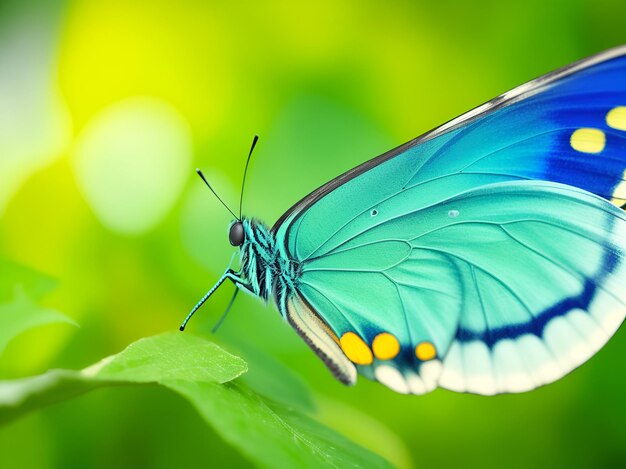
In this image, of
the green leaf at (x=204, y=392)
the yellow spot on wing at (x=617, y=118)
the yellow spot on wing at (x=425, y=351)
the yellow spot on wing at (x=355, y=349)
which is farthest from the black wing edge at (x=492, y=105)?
the green leaf at (x=204, y=392)

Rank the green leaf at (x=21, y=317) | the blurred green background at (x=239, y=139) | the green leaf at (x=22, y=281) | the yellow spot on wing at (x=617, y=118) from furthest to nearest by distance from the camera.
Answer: the blurred green background at (x=239, y=139) → the yellow spot on wing at (x=617, y=118) → the green leaf at (x=22, y=281) → the green leaf at (x=21, y=317)

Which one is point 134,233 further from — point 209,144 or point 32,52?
point 32,52

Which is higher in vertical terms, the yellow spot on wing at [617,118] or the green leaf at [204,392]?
the green leaf at [204,392]

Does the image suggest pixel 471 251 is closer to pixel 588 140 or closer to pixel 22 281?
pixel 588 140

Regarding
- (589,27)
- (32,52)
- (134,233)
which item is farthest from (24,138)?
(589,27)

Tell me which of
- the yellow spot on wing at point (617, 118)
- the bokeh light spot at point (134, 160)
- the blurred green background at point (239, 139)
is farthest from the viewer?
the bokeh light spot at point (134, 160)

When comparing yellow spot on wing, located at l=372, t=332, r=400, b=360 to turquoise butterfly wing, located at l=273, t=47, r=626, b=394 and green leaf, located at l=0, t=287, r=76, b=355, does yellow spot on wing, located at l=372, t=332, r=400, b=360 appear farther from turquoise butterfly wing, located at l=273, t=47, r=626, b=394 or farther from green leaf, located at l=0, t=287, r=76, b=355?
green leaf, located at l=0, t=287, r=76, b=355

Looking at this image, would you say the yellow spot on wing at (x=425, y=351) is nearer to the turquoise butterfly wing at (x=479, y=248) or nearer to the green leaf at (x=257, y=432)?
the turquoise butterfly wing at (x=479, y=248)

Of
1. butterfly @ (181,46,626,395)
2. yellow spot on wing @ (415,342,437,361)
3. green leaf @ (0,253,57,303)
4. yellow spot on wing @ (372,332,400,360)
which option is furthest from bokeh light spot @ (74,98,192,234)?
yellow spot on wing @ (415,342,437,361)
